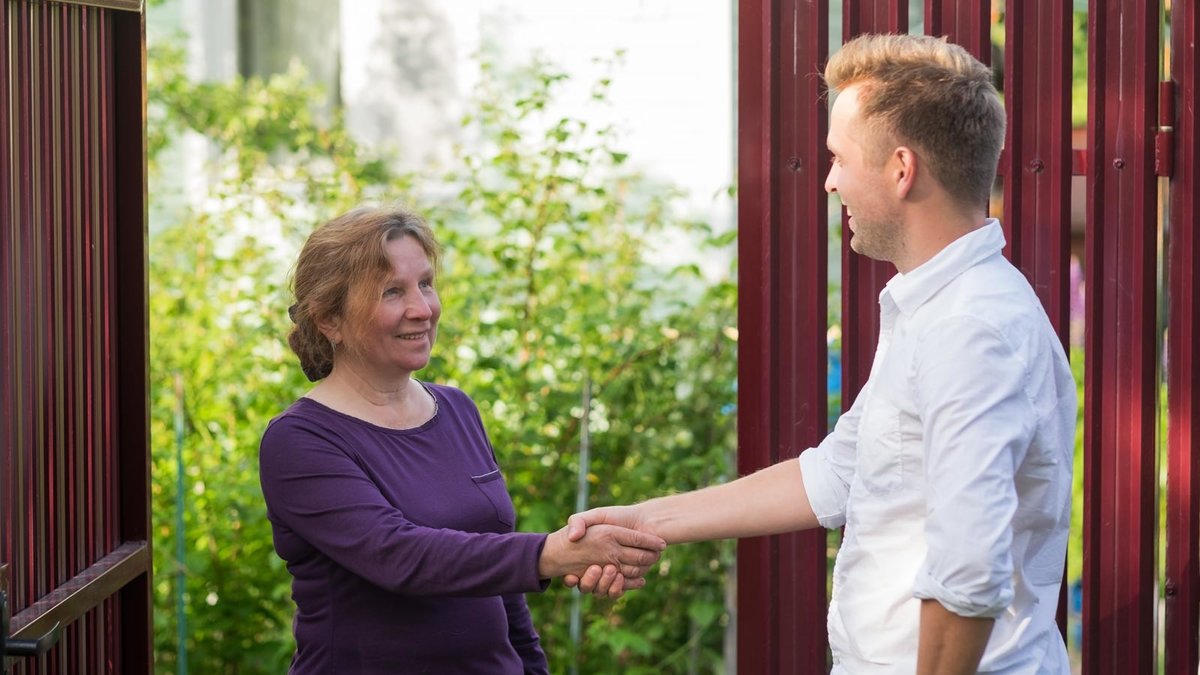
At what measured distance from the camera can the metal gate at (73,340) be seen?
7.15 feet

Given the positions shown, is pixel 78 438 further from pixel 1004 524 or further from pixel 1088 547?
pixel 1088 547

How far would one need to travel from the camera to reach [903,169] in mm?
1949

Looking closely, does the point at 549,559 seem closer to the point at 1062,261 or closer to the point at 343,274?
the point at 343,274

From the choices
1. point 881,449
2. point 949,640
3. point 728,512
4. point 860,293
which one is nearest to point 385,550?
point 728,512

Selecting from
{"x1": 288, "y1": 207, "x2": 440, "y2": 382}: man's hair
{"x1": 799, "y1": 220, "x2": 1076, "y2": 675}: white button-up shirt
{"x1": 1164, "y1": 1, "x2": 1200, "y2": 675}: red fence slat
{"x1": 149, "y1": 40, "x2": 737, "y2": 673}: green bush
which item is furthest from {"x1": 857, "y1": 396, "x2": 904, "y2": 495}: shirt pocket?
{"x1": 149, "y1": 40, "x2": 737, "y2": 673}: green bush

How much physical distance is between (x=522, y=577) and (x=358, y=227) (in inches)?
29.3

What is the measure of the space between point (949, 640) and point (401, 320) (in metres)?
1.23

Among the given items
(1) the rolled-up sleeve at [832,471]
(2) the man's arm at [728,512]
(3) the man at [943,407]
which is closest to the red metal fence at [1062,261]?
(2) the man's arm at [728,512]

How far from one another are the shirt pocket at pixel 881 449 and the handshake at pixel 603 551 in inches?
26.2

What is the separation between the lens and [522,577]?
2.39 metres

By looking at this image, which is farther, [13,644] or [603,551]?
[603,551]

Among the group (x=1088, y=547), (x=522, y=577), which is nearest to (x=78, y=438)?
(x=522, y=577)

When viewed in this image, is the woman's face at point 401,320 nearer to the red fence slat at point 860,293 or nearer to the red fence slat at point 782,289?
the red fence slat at point 782,289

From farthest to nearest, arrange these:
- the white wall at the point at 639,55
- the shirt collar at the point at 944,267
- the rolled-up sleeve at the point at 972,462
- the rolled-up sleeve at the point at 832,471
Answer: the white wall at the point at 639,55
the rolled-up sleeve at the point at 832,471
the shirt collar at the point at 944,267
the rolled-up sleeve at the point at 972,462
